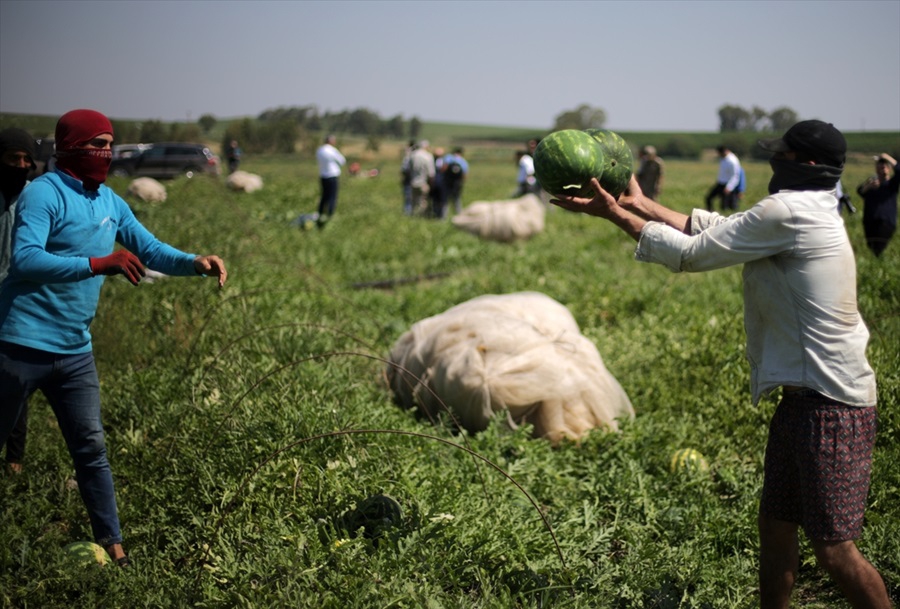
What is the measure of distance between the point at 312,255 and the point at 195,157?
63.8 feet

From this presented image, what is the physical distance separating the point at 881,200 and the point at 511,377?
6290 mm

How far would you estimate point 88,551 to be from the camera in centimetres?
321

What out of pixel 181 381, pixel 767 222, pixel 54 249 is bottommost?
pixel 181 381

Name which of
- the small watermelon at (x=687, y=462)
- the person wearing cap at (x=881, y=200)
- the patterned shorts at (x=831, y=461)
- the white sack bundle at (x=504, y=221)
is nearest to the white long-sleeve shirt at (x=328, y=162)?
the white sack bundle at (x=504, y=221)

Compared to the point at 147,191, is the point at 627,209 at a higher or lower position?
higher

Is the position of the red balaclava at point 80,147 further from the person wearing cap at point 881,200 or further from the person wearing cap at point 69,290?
the person wearing cap at point 881,200

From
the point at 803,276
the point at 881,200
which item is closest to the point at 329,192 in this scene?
the point at 881,200

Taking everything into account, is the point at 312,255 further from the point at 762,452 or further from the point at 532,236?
the point at 762,452

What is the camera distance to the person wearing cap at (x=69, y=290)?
289 centimetres

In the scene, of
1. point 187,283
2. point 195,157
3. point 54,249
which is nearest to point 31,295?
point 54,249

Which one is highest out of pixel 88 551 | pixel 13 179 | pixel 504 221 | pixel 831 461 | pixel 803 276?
pixel 13 179

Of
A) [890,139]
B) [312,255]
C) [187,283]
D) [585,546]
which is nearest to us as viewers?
[585,546]

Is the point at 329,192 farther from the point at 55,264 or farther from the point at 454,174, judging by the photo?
the point at 55,264

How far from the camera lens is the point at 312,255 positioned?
10.1 metres
